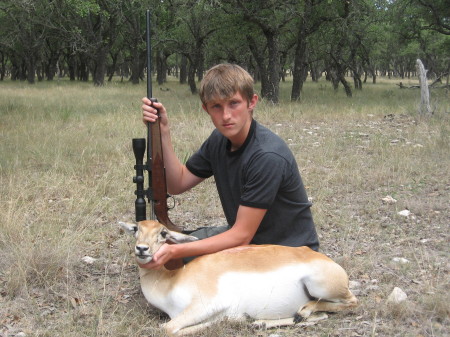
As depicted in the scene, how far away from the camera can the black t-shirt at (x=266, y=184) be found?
3145mm

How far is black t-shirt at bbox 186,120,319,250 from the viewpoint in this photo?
3145 mm

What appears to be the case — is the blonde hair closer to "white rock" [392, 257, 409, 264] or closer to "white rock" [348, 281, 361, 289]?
"white rock" [348, 281, 361, 289]

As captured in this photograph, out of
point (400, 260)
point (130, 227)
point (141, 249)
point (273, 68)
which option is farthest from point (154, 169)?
Answer: point (273, 68)

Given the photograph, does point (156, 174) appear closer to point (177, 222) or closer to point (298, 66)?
point (177, 222)

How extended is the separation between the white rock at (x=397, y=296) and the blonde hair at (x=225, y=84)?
5.46 ft

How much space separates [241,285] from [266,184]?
642 mm

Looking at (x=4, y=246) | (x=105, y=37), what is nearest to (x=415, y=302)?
(x=4, y=246)

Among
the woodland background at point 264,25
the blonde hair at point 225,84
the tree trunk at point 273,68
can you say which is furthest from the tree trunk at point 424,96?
the blonde hair at point 225,84

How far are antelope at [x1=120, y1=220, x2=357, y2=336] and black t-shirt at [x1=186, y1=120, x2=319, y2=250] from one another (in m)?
0.27

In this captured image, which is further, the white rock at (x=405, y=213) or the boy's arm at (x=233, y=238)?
the white rock at (x=405, y=213)

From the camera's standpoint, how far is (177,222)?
531 centimetres

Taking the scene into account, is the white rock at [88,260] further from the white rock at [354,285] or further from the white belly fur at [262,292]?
the white rock at [354,285]

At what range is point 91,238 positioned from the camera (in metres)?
4.71

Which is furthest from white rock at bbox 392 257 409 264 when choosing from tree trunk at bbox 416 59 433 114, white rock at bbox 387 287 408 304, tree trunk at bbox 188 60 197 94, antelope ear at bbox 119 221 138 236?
tree trunk at bbox 188 60 197 94
